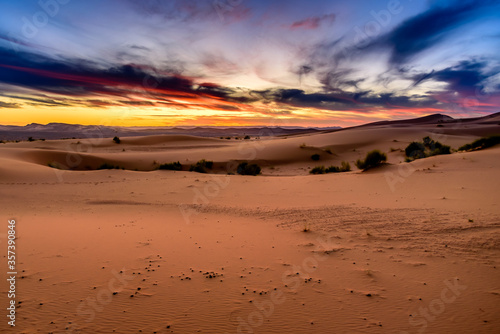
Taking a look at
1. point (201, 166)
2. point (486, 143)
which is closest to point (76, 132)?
point (201, 166)

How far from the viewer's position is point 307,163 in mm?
27953

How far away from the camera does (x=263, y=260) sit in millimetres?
5277

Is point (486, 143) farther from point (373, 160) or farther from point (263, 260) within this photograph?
point (263, 260)

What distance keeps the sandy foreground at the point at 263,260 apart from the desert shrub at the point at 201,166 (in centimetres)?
1062

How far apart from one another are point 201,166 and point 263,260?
18473mm

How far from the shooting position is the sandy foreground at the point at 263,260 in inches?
144

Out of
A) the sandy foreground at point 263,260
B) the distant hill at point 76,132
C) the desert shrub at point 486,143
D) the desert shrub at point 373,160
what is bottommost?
the sandy foreground at point 263,260

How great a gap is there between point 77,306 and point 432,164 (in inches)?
620

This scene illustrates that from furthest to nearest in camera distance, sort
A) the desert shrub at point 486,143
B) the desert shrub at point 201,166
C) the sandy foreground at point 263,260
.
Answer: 1. the desert shrub at point 201,166
2. the desert shrub at point 486,143
3. the sandy foreground at point 263,260

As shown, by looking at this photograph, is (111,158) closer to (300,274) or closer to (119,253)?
(119,253)

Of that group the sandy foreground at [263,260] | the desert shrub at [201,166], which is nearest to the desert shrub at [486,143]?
the sandy foreground at [263,260]

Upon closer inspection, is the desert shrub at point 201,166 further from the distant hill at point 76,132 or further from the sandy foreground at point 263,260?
the distant hill at point 76,132

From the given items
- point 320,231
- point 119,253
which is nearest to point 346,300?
point 320,231

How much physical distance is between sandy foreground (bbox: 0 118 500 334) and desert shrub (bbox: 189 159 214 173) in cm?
1062
